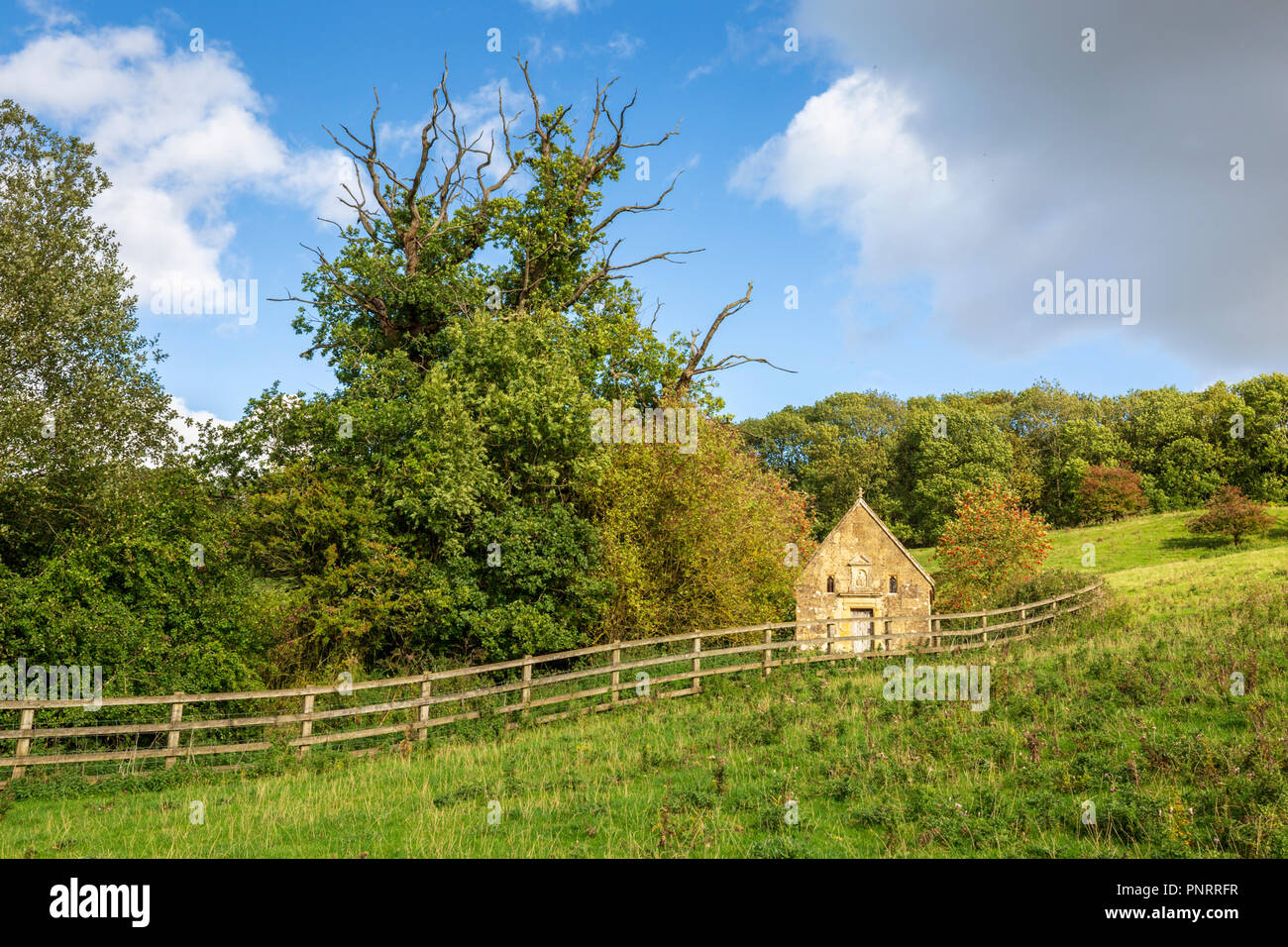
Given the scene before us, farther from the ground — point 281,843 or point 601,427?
point 601,427

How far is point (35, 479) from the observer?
55.9 feet

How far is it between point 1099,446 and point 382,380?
65.9 m

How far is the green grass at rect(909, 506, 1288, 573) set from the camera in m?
47.8

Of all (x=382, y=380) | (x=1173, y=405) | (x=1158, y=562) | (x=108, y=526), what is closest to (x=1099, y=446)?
(x=1173, y=405)

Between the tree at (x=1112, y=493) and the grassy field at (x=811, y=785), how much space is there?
5314 cm

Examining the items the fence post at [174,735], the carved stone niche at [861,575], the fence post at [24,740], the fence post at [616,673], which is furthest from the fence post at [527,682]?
the carved stone niche at [861,575]

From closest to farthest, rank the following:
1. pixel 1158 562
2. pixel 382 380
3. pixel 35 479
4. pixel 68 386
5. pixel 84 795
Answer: pixel 84 795 → pixel 35 479 → pixel 68 386 → pixel 382 380 → pixel 1158 562

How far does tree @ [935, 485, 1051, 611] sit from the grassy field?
57.4 feet

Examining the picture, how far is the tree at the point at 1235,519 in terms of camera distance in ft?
157

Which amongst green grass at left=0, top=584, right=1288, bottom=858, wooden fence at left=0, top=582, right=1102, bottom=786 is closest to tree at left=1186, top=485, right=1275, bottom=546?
wooden fence at left=0, top=582, right=1102, bottom=786

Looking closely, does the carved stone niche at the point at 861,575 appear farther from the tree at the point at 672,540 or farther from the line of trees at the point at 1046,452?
the line of trees at the point at 1046,452

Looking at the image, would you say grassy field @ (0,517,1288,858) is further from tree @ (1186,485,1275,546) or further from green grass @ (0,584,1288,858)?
tree @ (1186,485,1275,546)
